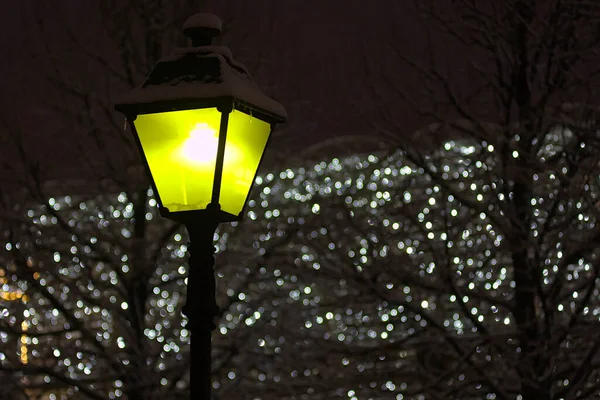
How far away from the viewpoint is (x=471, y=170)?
8203mm

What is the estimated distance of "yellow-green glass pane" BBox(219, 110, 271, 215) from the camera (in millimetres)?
3625

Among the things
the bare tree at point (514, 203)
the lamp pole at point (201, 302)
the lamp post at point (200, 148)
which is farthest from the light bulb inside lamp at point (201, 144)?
the bare tree at point (514, 203)

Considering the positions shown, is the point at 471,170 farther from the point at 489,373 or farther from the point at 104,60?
the point at 104,60

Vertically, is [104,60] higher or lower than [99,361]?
higher

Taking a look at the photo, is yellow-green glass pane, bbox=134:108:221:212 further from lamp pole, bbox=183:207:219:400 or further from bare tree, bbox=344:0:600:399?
bare tree, bbox=344:0:600:399

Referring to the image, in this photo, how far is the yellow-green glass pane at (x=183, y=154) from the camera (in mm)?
3576

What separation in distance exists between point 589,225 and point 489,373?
1.52m

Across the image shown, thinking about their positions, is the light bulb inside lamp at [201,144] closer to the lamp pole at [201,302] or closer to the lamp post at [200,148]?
the lamp post at [200,148]

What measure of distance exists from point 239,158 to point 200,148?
7.0 inches

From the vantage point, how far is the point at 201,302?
3.79m

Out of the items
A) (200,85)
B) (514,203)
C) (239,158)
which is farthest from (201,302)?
(514,203)

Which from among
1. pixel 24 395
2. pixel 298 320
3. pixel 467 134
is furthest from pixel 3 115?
pixel 467 134

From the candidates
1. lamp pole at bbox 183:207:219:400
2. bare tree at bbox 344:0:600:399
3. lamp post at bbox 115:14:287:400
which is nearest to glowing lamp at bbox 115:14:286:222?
lamp post at bbox 115:14:287:400

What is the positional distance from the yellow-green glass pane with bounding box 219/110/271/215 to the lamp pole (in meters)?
0.12
